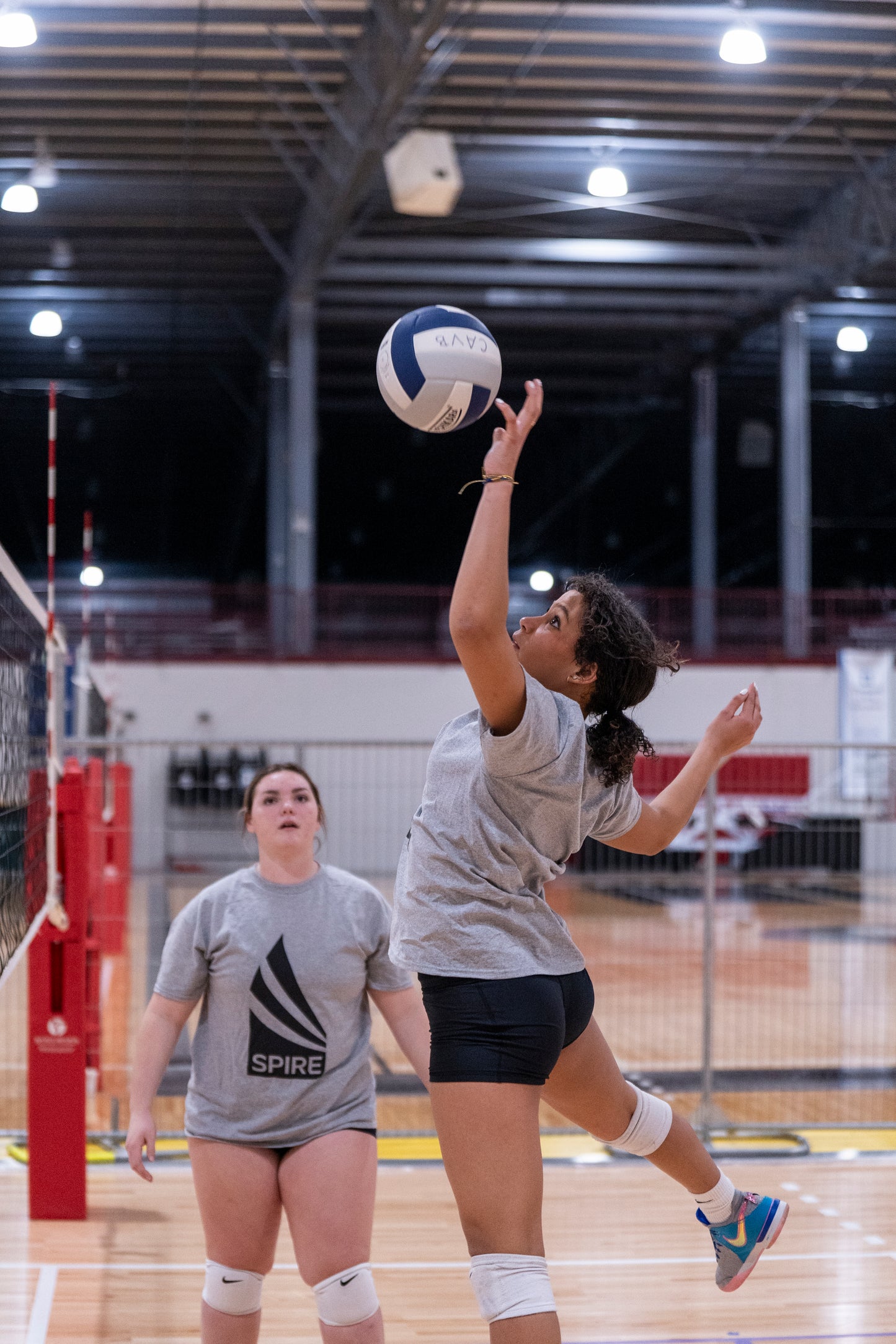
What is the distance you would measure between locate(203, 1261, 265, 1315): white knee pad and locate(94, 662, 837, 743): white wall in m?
16.4

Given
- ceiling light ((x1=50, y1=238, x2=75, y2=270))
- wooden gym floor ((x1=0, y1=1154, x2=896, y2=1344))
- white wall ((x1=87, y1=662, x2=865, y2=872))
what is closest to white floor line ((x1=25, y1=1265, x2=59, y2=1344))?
wooden gym floor ((x1=0, y1=1154, x2=896, y2=1344))

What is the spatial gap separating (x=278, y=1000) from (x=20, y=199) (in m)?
13.5

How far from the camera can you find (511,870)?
245 centimetres

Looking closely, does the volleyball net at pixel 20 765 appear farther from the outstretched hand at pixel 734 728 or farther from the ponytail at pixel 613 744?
the outstretched hand at pixel 734 728

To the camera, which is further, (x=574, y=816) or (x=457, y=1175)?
(x=574, y=816)

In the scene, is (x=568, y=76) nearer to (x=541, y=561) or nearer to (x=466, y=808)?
(x=466, y=808)

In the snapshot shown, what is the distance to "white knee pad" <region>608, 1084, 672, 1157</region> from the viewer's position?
278 centimetres

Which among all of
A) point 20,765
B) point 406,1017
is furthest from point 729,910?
point 406,1017

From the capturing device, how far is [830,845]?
23.6ft

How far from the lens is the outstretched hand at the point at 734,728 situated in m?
2.90

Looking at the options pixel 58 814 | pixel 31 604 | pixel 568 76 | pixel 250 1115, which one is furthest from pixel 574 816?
pixel 568 76

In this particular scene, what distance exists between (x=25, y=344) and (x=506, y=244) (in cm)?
824

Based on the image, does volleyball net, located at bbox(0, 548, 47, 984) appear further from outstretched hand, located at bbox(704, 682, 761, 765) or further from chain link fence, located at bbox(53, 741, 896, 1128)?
outstretched hand, located at bbox(704, 682, 761, 765)

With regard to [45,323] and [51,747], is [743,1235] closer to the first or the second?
[51,747]
